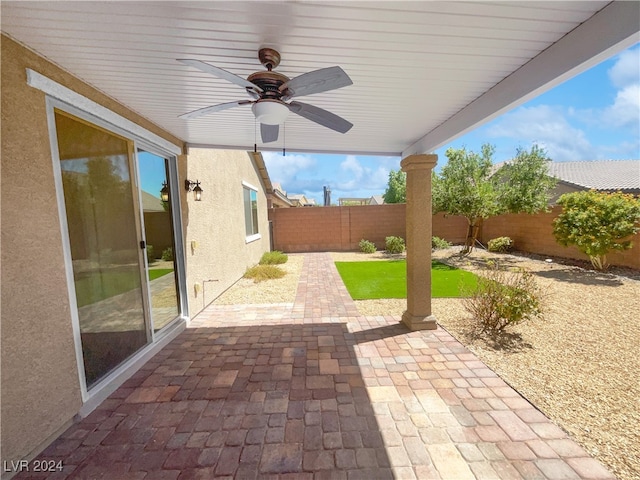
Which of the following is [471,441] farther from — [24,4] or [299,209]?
[299,209]

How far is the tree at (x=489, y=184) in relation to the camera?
9.14m

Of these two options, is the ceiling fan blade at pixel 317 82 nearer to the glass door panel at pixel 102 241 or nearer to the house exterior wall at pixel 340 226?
the glass door panel at pixel 102 241

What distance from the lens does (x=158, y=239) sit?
13.1ft

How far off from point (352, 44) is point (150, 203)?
332cm

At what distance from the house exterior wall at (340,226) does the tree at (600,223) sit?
555 centimetres

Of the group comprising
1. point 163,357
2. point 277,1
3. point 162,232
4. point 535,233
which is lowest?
point 163,357

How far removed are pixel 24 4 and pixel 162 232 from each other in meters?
2.88

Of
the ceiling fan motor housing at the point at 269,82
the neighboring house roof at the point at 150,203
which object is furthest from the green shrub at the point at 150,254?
the ceiling fan motor housing at the point at 269,82

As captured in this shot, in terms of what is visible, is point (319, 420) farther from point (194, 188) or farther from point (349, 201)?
point (349, 201)

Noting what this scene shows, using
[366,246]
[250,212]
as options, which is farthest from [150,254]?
[366,246]

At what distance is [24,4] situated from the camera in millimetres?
1654

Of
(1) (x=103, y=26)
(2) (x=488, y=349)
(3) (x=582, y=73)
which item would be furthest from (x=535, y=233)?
(1) (x=103, y=26)

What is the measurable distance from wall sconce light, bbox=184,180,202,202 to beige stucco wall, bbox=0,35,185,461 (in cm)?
237

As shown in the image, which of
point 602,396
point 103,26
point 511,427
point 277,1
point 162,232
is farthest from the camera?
point 162,232
